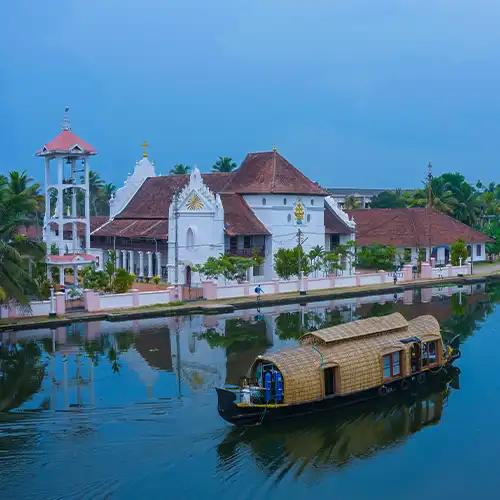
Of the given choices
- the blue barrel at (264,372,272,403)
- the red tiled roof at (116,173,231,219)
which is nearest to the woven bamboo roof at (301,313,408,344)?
the blue barrel at (264,372,272,403)

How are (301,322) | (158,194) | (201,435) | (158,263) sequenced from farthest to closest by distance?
(158,194), (158,263), (301,322), (201,435)

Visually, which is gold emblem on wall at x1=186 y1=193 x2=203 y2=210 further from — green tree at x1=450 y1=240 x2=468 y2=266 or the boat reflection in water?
the boat reflection in water

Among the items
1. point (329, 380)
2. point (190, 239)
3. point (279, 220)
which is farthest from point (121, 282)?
point (329, 380)

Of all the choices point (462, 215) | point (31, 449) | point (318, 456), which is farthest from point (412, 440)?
point (462, 215)

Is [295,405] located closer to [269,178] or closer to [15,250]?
[15,250]

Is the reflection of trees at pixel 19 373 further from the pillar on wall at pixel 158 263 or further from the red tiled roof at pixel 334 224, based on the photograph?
the red tiled roof at pixel 334 224
